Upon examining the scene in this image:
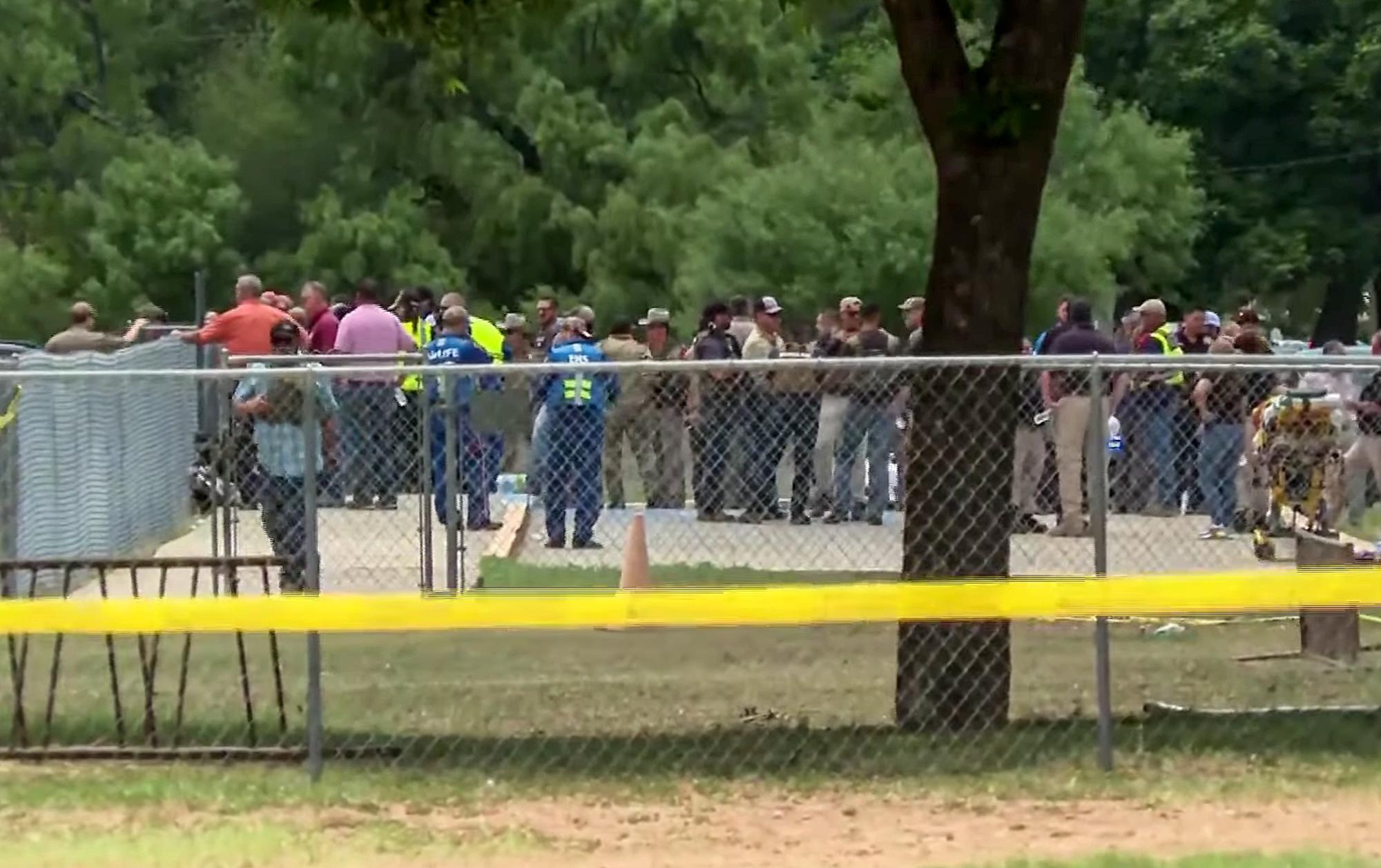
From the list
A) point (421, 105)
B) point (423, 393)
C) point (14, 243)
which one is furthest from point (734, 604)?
point (14, 243)

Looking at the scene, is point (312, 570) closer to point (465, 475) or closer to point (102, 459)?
point (465, 475)

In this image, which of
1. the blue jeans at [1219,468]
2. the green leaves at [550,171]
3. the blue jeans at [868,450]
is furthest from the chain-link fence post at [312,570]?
the green leaves at [550,171]

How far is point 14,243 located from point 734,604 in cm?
4097

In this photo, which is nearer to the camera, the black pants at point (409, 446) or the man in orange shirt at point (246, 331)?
the black pants at point (409, 446)

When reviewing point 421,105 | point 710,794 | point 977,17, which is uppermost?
point 421,105

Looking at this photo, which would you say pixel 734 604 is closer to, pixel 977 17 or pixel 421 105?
pixel 977 17

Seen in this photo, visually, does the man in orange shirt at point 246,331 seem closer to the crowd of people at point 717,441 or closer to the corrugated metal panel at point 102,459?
the corrugated metal panel at point 102,459

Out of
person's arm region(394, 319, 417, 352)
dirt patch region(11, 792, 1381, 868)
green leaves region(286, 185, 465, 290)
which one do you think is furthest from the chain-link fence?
green leaves region(286, 185, 465, 290)

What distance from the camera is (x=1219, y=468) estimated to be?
1127cm

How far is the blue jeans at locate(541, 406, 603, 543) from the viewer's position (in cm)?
1058

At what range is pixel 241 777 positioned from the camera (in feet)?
32.2

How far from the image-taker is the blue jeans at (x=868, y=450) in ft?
35.6

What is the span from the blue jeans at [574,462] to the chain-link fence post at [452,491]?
150 cm

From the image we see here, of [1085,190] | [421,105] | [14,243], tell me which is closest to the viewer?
[1085,190]
